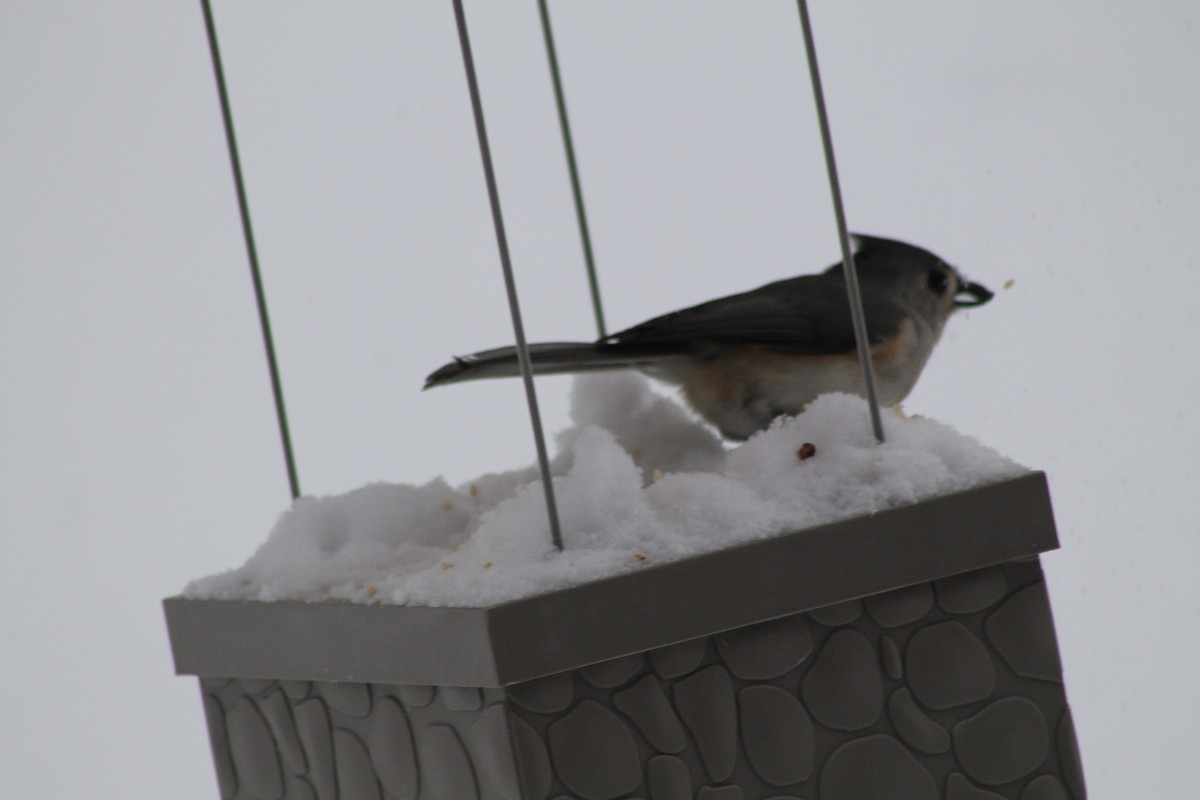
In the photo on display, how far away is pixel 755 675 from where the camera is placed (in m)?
0.90

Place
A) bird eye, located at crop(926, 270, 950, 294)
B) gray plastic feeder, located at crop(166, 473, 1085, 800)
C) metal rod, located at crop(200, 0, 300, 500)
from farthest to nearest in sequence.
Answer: bird eye, located at crop(926, 270, 950, 294), metal rod, located at crop(200, 0, 300, 500), gray plastic feeder, located at crop(166, 473, 1085, 800)

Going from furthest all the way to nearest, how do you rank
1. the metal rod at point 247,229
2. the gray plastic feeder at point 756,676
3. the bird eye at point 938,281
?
the bird eye at point 938,281, the metal rod at point 247,229, the gray plastic feeder at point 756,676

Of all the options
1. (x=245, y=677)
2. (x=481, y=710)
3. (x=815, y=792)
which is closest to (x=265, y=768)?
(x=245, y=677)

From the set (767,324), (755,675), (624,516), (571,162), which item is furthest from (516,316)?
(571,162)

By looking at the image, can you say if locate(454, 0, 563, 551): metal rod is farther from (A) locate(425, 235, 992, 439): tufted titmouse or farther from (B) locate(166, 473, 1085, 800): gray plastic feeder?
(A) locate(425, 235, 992, 439): tufted titmouse

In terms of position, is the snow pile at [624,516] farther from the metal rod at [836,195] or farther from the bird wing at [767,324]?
the bird wing at [767,324]

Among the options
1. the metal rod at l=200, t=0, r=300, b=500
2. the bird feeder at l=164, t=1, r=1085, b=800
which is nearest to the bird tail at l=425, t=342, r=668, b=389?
the metal rod at l=200, t=0, r=300, b=500

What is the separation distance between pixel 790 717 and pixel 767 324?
0.45 metres

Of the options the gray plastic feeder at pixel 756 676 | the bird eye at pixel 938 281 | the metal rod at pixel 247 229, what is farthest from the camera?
the bird eye at pixel 938 281

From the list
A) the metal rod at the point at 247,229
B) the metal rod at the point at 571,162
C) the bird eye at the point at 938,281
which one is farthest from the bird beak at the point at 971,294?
the metal rod at the point at 247,229

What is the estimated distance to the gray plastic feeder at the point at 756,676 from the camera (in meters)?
0.85

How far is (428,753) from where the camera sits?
92cm

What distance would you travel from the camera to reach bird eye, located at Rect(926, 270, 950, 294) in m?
1.43

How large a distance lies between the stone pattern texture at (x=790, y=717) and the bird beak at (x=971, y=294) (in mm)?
601
